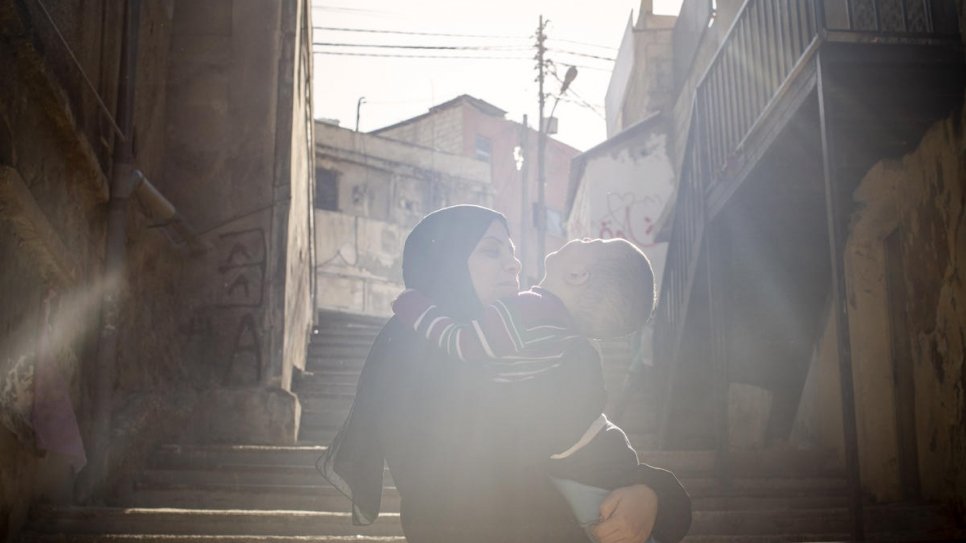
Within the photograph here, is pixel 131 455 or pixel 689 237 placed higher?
pixel 689 237

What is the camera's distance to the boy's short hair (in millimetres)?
2312

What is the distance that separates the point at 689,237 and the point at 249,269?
357 centimetres

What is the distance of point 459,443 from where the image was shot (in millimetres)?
2191

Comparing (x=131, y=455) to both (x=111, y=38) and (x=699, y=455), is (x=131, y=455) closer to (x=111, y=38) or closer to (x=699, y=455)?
(x=111, y=38)

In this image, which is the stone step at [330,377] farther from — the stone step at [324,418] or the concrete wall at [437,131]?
the concrete wall at [437,131]

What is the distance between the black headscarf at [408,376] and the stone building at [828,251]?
8.37 feet

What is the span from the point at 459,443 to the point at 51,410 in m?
2.97

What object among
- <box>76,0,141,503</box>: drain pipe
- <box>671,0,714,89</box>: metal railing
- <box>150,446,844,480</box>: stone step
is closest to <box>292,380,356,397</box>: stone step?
<box>150,446,844,480</box>: stone step

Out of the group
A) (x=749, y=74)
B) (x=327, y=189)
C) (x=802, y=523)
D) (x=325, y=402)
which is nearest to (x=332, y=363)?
(x=325, y=402)

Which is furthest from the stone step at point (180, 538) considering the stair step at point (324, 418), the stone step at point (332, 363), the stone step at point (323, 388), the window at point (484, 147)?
the window at point (484, 147)

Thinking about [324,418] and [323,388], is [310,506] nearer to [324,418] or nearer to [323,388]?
[324,418]

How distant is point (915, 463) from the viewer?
19.0 feet

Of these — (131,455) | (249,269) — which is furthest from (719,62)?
(131,455)

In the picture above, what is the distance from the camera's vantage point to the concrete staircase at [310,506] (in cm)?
427
